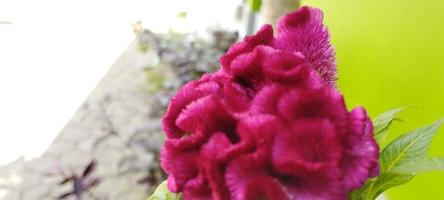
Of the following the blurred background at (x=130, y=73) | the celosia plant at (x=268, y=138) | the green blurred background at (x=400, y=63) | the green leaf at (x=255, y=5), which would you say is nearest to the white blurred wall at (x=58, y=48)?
the blurred background at (x=130, y=73)

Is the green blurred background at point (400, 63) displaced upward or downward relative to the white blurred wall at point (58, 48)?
downward

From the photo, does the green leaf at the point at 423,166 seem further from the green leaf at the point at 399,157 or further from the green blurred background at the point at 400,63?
the green blurred background at the point at 400,63

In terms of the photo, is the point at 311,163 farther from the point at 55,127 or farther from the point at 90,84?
the point at 90,84

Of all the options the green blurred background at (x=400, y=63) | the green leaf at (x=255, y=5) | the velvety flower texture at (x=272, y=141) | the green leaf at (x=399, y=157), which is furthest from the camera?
the green leaf at (x=255, y=5)

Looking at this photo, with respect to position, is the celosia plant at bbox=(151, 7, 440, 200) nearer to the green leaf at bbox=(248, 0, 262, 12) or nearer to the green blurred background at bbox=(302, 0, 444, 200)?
the green blurred background at bbox=(302, 0, 444, 200)

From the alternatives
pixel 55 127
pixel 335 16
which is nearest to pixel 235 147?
pixel 335 16

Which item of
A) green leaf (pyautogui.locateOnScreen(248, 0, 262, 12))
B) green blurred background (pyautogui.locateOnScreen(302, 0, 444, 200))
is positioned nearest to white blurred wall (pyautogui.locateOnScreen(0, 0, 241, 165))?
green leaf (pyautogui.locateOnScreen(248, 0, 262, 12))
